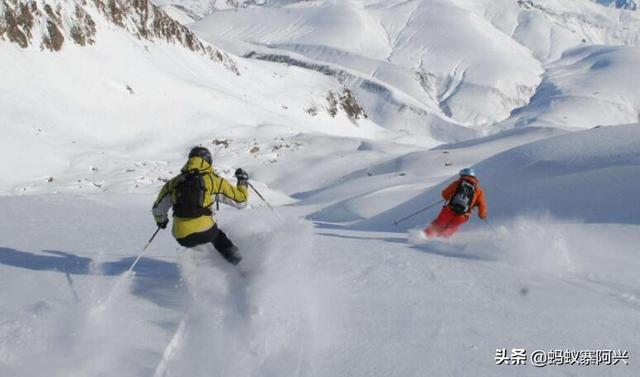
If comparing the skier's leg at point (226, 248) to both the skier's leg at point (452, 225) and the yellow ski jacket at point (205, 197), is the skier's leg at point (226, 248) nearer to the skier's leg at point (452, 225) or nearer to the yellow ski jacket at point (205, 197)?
the yellow ski jacket at point (205, 197)

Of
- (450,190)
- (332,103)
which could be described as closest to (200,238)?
(450,190)

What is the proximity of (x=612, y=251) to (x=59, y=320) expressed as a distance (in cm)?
716

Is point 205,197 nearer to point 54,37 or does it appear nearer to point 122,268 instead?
point 122,268

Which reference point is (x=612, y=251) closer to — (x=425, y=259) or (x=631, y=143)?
(x=425, y=259)

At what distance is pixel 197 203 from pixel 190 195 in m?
0.12

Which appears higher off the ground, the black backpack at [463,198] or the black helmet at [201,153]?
the black helmet at [201,153]

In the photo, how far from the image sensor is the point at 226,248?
5.79 m

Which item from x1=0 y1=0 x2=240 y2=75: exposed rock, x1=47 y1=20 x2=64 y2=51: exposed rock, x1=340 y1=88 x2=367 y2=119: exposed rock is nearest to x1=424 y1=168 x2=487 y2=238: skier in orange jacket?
x1=0 y1=0 x2=240 y2=75: exposed rock

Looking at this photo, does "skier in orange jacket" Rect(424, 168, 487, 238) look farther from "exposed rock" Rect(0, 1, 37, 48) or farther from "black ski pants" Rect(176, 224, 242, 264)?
"exposed rock" Rect(0, 1, 37, 48)

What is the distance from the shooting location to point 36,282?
5762 millimetres

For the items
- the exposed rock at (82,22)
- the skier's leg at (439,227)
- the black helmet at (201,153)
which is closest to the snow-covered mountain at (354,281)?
the skier's leg at (439,227)

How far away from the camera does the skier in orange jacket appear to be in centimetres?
875

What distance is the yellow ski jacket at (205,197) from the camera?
18.6ft

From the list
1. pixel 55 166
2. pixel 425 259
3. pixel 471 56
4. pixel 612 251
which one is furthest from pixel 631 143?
pixel 471 56
